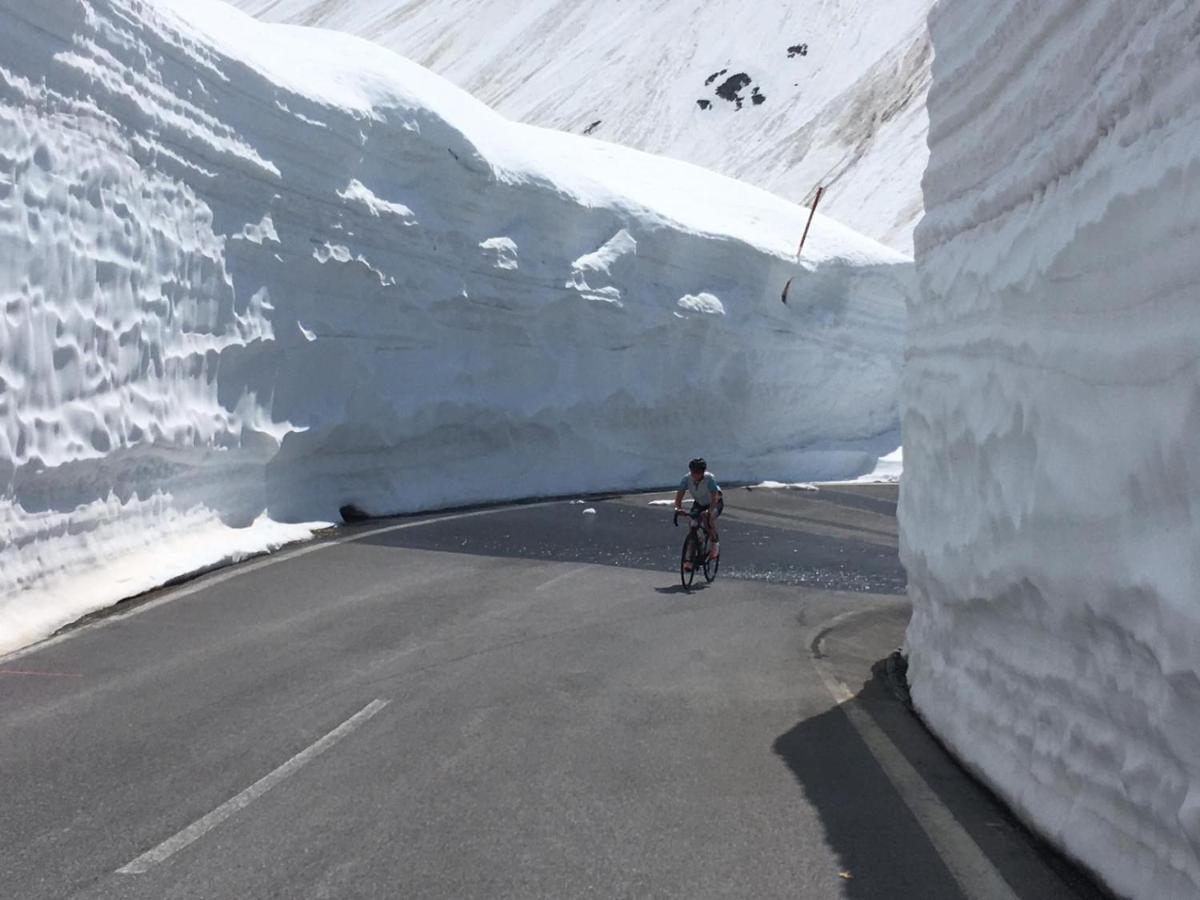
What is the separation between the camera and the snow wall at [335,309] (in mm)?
10852

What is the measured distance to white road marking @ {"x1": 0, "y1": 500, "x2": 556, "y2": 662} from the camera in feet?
29.9

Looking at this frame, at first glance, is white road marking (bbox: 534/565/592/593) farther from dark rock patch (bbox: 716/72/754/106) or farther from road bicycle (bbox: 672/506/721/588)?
dark rock patch (bbox: 716/72/754/106)

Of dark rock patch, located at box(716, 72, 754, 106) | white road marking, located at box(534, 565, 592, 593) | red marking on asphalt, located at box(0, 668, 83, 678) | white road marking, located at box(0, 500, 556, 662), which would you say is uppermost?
dark rock patch, located at box(716, 72, 754, 106)

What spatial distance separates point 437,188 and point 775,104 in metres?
59.7

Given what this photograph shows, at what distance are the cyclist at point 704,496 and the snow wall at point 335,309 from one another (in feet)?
15.0

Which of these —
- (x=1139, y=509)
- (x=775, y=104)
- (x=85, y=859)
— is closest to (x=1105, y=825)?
(x=1139, y=509)

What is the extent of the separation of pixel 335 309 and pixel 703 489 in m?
6.19

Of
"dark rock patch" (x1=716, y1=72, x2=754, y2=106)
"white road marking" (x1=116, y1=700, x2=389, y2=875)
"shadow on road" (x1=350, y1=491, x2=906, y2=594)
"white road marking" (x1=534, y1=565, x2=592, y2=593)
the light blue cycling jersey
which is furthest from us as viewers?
"dark rock patch" (x1=716, y1=72, x2=754, y2=106)

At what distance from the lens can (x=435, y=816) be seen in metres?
5.39

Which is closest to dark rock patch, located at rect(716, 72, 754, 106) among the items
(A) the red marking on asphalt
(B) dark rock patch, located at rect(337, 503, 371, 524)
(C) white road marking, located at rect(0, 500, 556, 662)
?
(C) white road marking, located at rect(0, 500, 556, 662)

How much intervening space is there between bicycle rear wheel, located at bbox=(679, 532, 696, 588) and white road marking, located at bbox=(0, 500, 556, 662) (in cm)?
392

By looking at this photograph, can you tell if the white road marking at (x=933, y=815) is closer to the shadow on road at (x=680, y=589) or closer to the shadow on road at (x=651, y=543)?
the shadow on road at (x=680, y=589)

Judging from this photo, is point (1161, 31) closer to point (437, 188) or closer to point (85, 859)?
point (85, 859)

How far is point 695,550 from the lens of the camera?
1322 centimetres
